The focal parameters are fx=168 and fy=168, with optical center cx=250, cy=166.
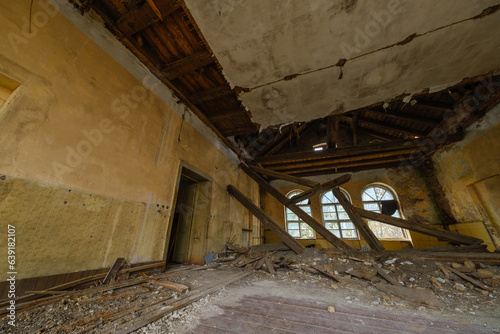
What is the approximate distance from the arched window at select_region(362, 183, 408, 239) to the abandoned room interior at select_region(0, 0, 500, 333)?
2.48 metres

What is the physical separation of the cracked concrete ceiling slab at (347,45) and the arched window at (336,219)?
5606 millimetres

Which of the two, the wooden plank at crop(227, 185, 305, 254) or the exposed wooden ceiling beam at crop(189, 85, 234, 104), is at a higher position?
the exposed wooden ceiling beam at crop(189, 85, 234, 104)

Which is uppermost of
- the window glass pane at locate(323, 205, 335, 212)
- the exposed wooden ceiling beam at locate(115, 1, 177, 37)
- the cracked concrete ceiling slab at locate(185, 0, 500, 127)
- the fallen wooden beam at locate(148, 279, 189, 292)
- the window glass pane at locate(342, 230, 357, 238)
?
the exposed wooden ceiling beam at locate(115, 1, 177, 37)

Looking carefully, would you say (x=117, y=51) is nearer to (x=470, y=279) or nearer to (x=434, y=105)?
(x=470, y=279)

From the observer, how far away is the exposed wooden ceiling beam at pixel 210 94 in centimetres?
376

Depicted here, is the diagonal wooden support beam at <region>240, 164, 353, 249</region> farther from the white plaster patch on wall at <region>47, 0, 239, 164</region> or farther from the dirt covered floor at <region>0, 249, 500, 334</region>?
the white plaster patch on wall at <region>47, 0, 239, 164</region>

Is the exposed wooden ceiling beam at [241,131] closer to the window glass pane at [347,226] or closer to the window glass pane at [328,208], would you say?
the window glass pane at [328,208]

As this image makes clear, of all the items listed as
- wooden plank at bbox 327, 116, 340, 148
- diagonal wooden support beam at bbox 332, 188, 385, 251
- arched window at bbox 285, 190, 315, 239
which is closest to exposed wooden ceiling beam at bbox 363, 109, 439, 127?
wooden plank at bbox 327, 116, 340, 148

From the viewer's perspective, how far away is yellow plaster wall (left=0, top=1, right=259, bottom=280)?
1.62m

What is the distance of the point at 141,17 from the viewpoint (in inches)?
102

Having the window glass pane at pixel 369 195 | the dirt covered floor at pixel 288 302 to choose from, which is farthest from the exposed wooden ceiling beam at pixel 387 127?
the dirt covered floor at pixel 288 302

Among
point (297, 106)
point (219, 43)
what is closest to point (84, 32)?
point (219, 43)

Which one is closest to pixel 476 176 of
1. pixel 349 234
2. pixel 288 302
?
pixel 349 234

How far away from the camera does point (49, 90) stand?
74.4 inches
